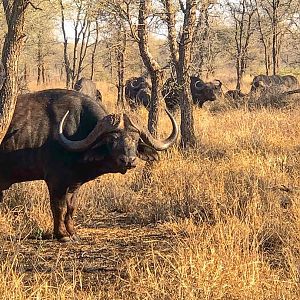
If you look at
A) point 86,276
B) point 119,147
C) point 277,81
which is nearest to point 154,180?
point 119,147

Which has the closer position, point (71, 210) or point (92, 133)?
point (92, 133)

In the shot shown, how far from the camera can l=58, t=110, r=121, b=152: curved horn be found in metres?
5.26

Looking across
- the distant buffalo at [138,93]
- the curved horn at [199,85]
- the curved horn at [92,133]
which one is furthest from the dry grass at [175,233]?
the curved horn at [199,85]

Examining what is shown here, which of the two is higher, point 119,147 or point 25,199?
point 119,147

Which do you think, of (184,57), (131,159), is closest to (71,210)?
(131,159)

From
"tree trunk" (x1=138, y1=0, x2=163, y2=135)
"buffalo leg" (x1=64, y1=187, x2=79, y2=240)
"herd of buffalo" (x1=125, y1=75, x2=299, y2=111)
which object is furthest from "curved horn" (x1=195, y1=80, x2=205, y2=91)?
"buffalo leg" (x1=64, y1=187, x2=79, y2=240)

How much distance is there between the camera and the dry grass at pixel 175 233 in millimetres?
3615

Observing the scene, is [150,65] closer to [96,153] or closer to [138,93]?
[96,153]

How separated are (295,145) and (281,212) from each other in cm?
397

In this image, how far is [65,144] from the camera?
17.8ft

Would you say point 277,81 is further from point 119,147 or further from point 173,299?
point 173,299

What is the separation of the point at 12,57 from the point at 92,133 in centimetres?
97

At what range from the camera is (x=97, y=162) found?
5.54m

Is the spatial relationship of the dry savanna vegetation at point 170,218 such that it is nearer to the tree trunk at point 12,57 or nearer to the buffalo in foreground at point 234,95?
the tree trunk at point 12,57
